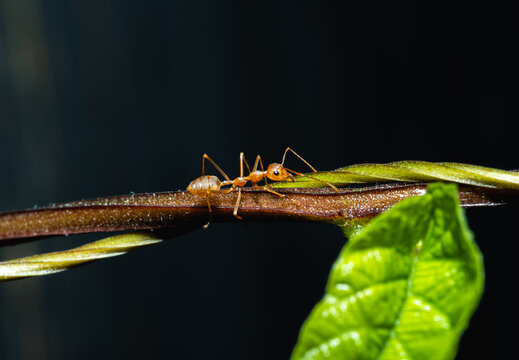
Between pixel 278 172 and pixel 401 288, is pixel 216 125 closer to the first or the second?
pixel 278 172

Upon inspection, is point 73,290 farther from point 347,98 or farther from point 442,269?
point 442,269

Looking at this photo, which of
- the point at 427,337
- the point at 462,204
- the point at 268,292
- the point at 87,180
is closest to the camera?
the point at 427,337

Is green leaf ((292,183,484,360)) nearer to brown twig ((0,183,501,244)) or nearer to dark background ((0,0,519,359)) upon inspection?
brown twig ((0,183,501,244))

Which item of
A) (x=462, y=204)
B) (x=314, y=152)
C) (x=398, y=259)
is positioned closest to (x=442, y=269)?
(x=398, y=259)

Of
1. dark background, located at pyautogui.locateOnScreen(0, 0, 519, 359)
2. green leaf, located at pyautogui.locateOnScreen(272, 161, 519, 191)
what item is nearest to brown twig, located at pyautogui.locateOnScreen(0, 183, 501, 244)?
green leaf, located at pyautogui.locateOnScreen(272, 161, 519, 191)

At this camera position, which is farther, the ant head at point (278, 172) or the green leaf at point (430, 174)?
the ant head at point (278, 172)

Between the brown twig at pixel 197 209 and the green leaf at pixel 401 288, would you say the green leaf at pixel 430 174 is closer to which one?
the brown twig at pixel 197 209

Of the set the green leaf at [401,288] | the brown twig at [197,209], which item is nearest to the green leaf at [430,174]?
the brown twig at [197,209]
